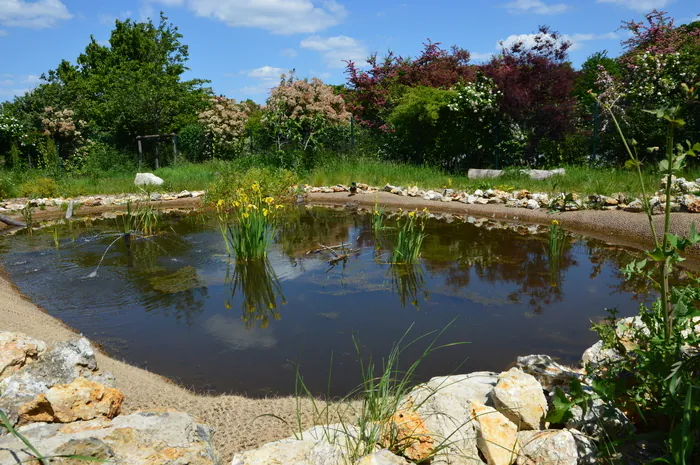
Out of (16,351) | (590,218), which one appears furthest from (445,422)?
(590,218)

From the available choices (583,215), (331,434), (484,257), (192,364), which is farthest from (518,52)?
(331,434)

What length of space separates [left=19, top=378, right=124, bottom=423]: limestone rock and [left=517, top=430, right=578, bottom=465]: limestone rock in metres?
1.73

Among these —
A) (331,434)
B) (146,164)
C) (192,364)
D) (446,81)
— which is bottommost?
(192,364)

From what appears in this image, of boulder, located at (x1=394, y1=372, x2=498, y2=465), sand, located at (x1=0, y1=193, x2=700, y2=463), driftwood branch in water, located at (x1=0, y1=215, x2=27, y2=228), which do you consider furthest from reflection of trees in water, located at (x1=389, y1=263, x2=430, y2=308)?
driftwood branch in water, located at (x1=0, y1=215, x2=27, y2=228)

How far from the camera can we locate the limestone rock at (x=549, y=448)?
6.47 ft

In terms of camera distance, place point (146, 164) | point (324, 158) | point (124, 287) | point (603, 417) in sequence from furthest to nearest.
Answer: point (146, 164) < point (324, 158) < point (124, 287) < point (603, 417)

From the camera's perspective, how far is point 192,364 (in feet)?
11.8

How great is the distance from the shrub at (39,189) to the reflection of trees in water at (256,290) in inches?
301

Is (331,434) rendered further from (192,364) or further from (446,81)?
(446,81)

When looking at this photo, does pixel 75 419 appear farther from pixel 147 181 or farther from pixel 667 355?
pixel 147 181

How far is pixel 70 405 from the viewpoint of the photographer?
2.13 m

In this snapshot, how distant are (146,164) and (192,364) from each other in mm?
15105

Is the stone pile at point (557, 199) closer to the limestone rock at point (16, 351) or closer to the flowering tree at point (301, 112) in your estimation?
the flowering tree at point (301, 112)

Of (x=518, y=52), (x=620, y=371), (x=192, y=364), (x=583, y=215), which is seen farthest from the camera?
(x=518, y=52)
